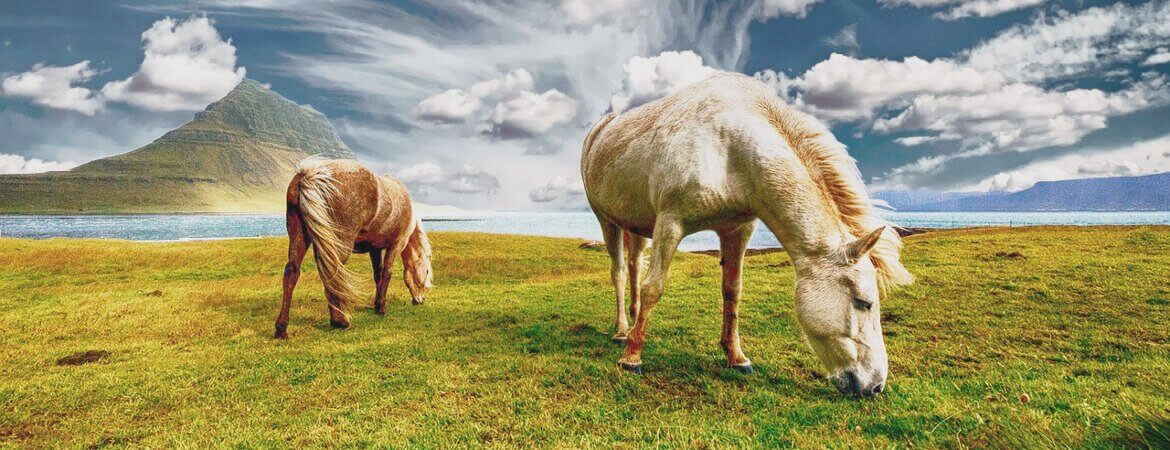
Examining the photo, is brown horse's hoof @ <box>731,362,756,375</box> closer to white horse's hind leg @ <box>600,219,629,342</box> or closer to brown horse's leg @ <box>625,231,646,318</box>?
white horse's hind leg @ <box>600,219,629,342</box>

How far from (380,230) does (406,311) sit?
72.2 inches

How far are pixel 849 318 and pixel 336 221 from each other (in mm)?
6640

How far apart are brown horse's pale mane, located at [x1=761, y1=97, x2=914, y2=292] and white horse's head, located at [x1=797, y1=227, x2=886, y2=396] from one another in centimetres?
27

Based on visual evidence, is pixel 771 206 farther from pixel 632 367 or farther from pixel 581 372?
pixel 581 372

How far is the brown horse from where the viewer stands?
663cm

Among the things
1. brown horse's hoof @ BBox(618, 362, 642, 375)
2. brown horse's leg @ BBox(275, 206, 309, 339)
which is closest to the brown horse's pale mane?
brown horse's hoof @ BBox(618, 362, 642, 375)

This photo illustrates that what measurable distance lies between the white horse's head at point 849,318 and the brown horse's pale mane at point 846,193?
270 millimetres

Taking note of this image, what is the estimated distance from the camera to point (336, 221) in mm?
6961

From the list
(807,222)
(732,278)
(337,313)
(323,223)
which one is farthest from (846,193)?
(337,313)

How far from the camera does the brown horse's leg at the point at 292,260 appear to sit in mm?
6578

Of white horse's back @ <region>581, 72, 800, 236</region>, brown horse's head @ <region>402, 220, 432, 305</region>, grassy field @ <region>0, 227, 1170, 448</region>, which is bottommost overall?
grassy field @ <region>0, 227, 1170, 448</region>

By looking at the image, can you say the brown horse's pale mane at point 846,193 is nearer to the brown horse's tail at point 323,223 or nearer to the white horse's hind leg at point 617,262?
the white horse's hind leg at point 617,262

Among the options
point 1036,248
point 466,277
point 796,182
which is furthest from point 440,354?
point 1036,248

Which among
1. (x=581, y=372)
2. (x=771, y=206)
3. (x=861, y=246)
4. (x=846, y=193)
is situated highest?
(x=846, y=193)
